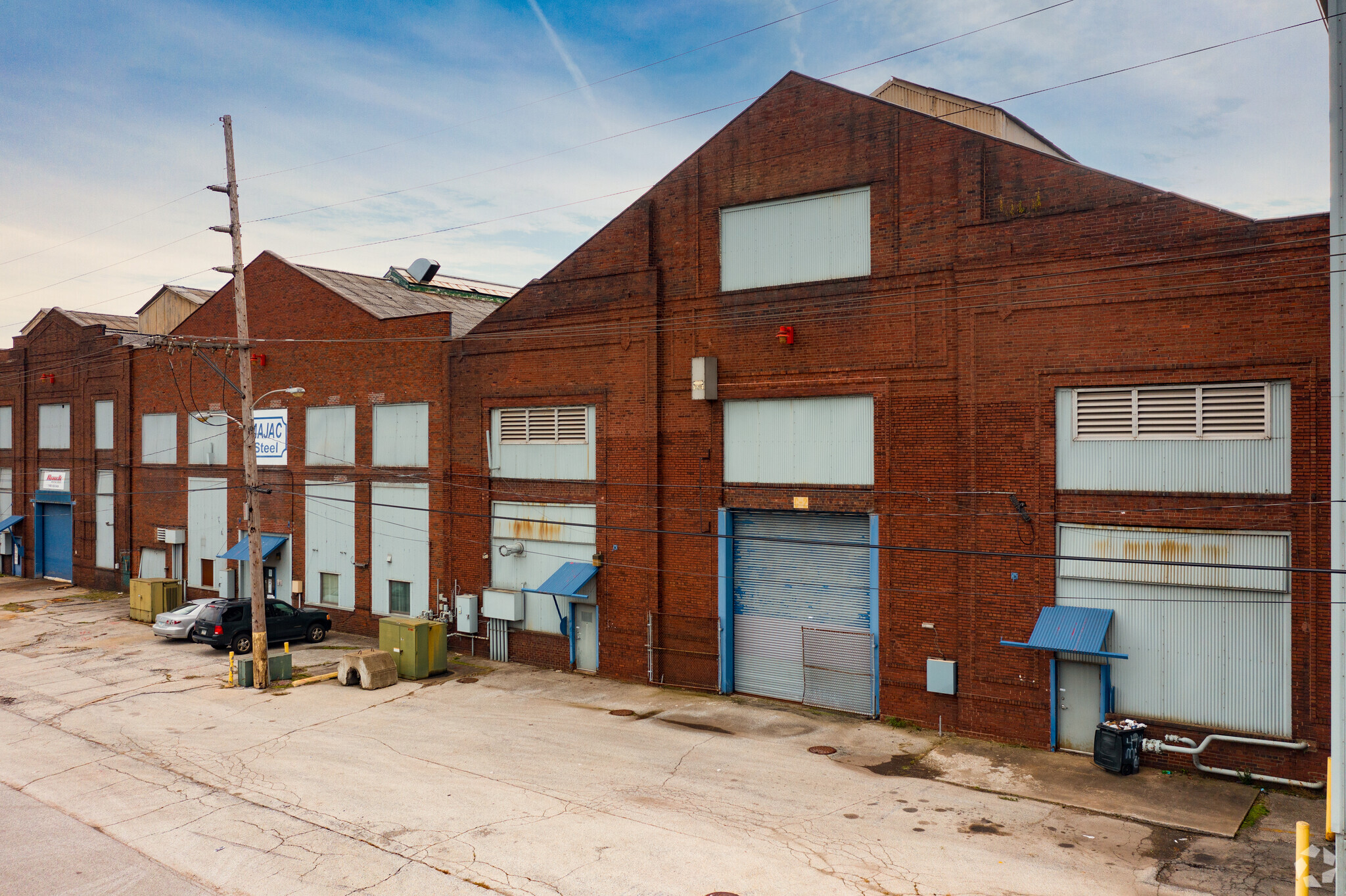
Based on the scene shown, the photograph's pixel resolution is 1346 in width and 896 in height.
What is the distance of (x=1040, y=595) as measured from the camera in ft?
58.6

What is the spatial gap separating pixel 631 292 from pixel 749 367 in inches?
152

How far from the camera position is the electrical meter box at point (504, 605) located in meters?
Result: 25.7

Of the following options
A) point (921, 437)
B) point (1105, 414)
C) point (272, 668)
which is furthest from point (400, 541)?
point (1105, 414)

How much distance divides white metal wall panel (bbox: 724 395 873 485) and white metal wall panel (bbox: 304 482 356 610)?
1472 centimetres

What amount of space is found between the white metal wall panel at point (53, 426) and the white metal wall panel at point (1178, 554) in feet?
144

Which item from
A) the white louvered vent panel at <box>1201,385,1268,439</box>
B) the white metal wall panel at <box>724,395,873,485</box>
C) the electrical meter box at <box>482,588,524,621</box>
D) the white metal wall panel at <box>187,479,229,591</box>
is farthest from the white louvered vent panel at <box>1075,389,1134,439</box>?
the white metal wall panel at <box>187,479,229,591</box>

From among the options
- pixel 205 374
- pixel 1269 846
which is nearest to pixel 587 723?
pixel 1269 846

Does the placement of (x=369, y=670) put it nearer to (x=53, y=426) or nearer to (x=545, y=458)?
(x=545, y=458)

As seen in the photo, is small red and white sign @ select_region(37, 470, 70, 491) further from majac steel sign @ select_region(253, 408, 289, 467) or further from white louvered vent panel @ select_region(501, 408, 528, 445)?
white louvered vent panel @ select_region(501, 408, 528, 445)

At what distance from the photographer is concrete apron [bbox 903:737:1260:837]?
14453mm

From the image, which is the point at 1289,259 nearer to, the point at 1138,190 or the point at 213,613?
the point at 1138,190

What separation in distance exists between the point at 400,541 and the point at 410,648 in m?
5.84

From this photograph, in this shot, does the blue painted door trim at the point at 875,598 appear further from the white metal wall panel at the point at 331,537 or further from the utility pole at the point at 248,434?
the white metal wall panel at the point at 331,537

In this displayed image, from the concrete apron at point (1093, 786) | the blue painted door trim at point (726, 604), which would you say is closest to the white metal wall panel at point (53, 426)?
the blue painted door trim at point (726, 604)
